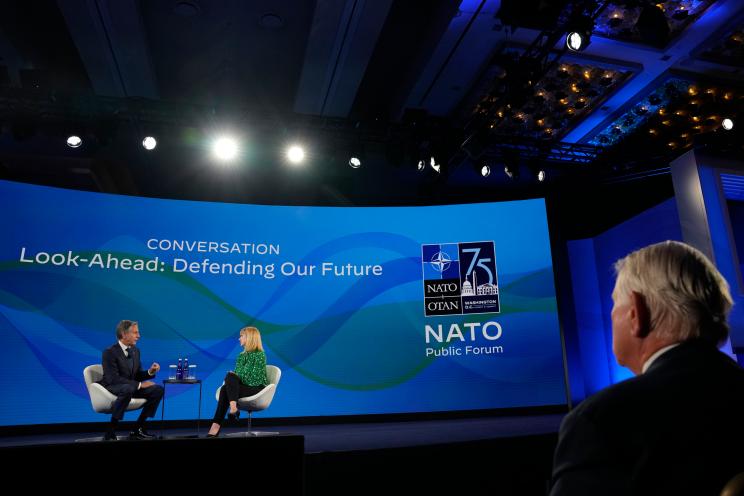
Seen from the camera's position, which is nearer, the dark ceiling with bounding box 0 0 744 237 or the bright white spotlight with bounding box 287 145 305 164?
the dark ceiling with bounding box 0 0 744 237

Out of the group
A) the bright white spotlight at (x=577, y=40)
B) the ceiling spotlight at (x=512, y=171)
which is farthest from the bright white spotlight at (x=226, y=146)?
the bright white spotlight at (x=577, y=40)

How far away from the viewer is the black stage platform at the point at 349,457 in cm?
147

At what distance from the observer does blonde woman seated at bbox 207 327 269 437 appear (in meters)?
5.07

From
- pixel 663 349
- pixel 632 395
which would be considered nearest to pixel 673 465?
pixel 632 395

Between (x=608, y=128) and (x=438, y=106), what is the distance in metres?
2.44

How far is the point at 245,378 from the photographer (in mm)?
5230

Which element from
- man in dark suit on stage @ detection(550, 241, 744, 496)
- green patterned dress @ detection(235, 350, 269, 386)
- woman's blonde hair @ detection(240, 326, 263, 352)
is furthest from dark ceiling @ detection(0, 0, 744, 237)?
man in dark suit on stage @ detection(550, 241, 744, 496)

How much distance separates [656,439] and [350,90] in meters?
A: 6.33

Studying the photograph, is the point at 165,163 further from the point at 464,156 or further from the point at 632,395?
the point at 632,395

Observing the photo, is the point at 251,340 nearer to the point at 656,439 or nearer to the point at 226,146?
the point at 226,146

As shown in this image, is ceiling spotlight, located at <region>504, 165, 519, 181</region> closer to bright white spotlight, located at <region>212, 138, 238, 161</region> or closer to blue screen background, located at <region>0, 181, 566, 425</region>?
blue screen background, located at <region>0, 181, 566, 425</region>

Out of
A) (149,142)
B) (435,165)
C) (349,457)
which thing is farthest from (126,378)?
(435,165)

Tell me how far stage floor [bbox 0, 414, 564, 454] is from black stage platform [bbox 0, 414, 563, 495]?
0.04 feet

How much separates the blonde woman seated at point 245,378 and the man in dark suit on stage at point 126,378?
1.95 ft
